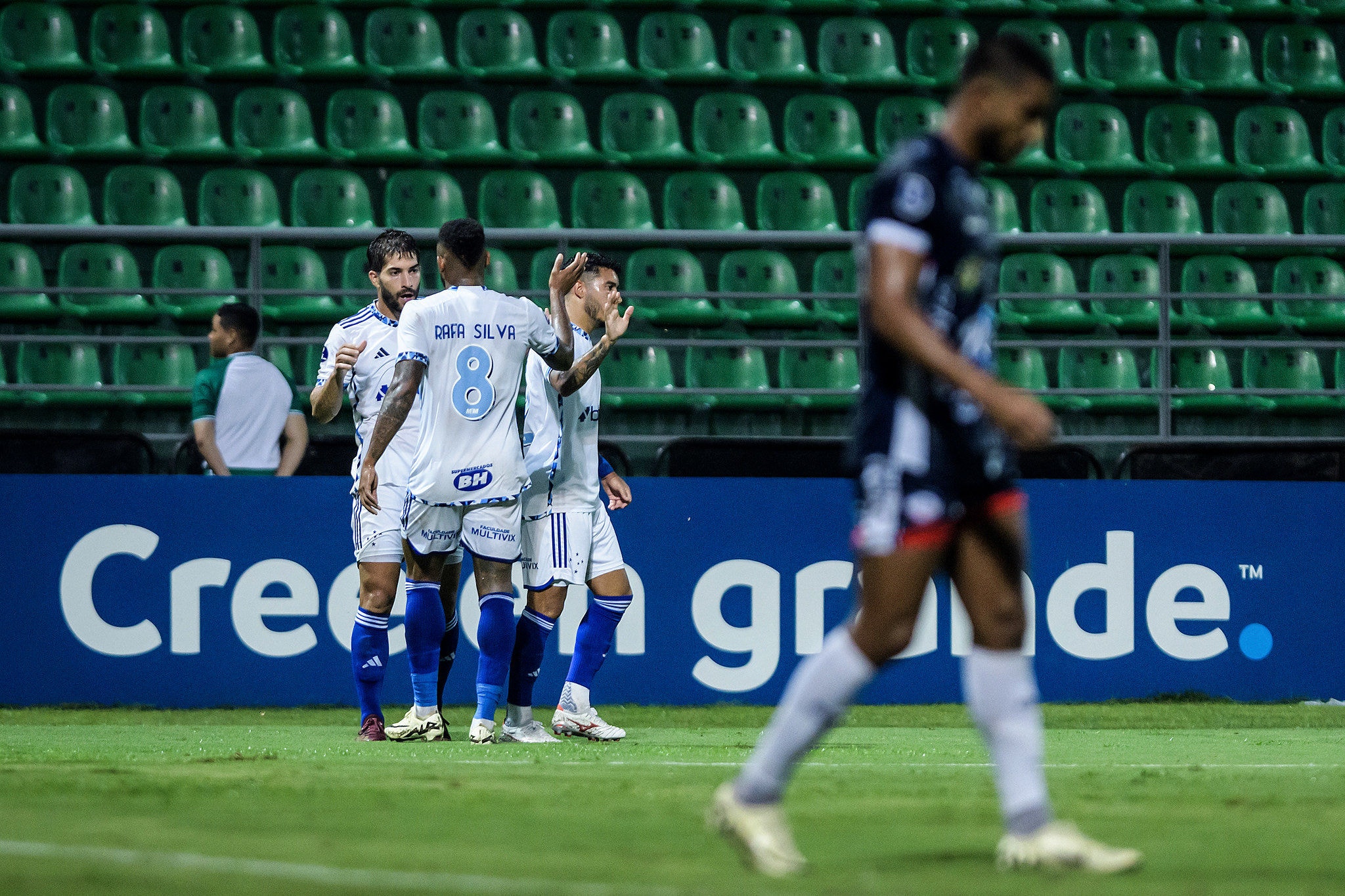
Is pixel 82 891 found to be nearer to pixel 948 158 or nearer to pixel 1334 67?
pixel 948 158

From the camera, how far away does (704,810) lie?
4.84 m

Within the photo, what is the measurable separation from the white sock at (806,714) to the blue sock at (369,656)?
13.3ft

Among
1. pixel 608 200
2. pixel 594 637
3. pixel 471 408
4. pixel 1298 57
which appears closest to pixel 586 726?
pixel 594 637

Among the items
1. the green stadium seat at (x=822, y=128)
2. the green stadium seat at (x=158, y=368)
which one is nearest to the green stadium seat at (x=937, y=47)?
the green stadium seat at (x=822, y=128)

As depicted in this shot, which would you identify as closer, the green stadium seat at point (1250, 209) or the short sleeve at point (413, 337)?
the short sleeve at point (413, 337)

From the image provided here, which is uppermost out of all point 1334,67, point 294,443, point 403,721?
point 1334,67

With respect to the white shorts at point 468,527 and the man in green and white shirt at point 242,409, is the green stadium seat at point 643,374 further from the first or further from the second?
the white shorts at point 468,527

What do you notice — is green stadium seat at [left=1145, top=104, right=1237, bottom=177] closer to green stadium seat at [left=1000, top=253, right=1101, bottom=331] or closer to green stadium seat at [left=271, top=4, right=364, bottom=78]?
green stadium seat at [left=1000, top=253, right=1101, bottom=331]

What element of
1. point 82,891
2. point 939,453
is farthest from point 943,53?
point 82,891

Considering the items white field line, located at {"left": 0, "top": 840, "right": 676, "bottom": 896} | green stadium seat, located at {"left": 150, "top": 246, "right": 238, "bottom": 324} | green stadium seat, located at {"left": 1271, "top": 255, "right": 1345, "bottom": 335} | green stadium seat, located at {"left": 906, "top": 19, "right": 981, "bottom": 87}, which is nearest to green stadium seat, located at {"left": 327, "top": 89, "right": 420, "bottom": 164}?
green stadium seat, located at {"left": 150, "top": 246, "right": 238, "bottom": 324}

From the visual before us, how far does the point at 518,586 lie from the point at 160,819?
520cm

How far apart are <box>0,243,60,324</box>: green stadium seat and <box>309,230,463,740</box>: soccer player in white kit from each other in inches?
191

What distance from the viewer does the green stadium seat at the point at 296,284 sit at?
11.8 metres

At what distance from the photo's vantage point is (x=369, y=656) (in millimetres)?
7559
